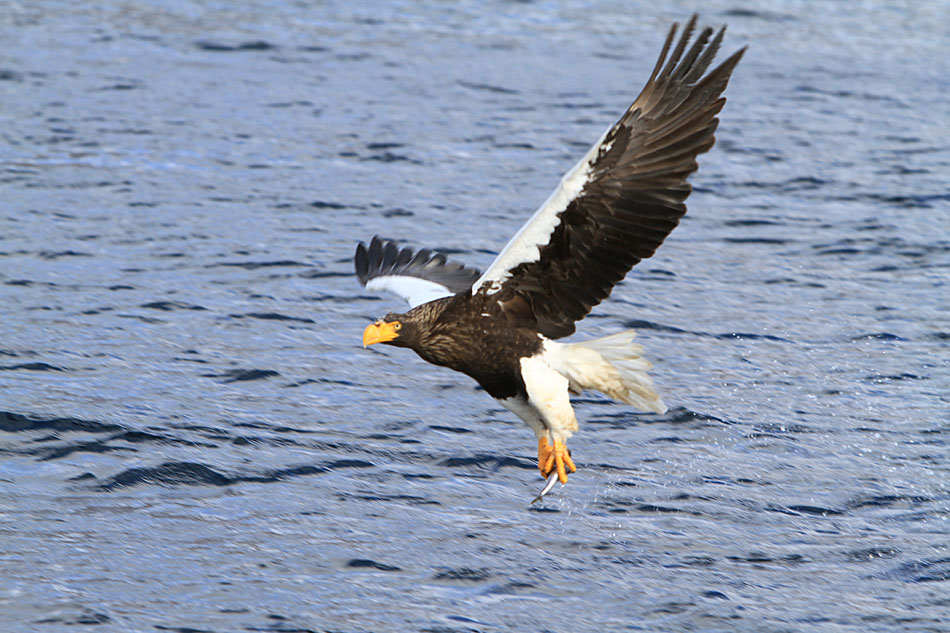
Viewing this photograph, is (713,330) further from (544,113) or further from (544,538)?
(544,113)

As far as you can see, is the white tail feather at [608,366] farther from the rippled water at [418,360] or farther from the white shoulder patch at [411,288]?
the white shoulder patch at [411,288]

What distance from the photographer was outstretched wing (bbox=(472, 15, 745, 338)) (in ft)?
18.6

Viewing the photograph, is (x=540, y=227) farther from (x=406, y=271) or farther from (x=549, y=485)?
(x=406, y=271)

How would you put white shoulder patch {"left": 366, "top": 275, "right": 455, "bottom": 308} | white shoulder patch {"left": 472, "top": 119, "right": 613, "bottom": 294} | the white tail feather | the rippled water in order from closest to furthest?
white shoulder patch {"left": 472, "top": 119, "right": 613, "bottom": 294} → the rippled water → the white tail feather → white shoulder patch {"left": 366, "top": 275, "right": 455, "bottom": 308}

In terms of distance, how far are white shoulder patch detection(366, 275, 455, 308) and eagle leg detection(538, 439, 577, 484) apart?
111cm

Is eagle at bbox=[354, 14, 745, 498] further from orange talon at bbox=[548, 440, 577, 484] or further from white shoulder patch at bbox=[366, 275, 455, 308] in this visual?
white shoulder patch at bbox=[366, 275, 455, 308]

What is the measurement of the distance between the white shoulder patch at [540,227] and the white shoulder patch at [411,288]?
3.13ft

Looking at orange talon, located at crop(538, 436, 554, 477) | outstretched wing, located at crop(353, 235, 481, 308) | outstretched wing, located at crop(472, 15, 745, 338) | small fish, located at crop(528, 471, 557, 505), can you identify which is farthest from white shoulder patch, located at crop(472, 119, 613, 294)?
outstretched wing, located at crop(353, 235, 481, 308)

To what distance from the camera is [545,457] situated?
248 inches

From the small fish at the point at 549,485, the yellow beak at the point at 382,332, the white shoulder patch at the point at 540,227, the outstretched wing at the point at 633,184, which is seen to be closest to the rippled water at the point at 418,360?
the small fish at the point at 549,485

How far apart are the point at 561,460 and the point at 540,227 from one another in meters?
1.10

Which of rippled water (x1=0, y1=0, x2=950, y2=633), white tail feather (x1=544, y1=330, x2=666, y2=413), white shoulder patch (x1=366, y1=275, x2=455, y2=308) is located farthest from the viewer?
white shoulder patch (x1=366, y1=275, x2=455, y2=308)

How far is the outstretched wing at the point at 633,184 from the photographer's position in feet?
18.6

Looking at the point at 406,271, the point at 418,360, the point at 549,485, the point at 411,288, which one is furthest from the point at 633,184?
the point at 418,360
